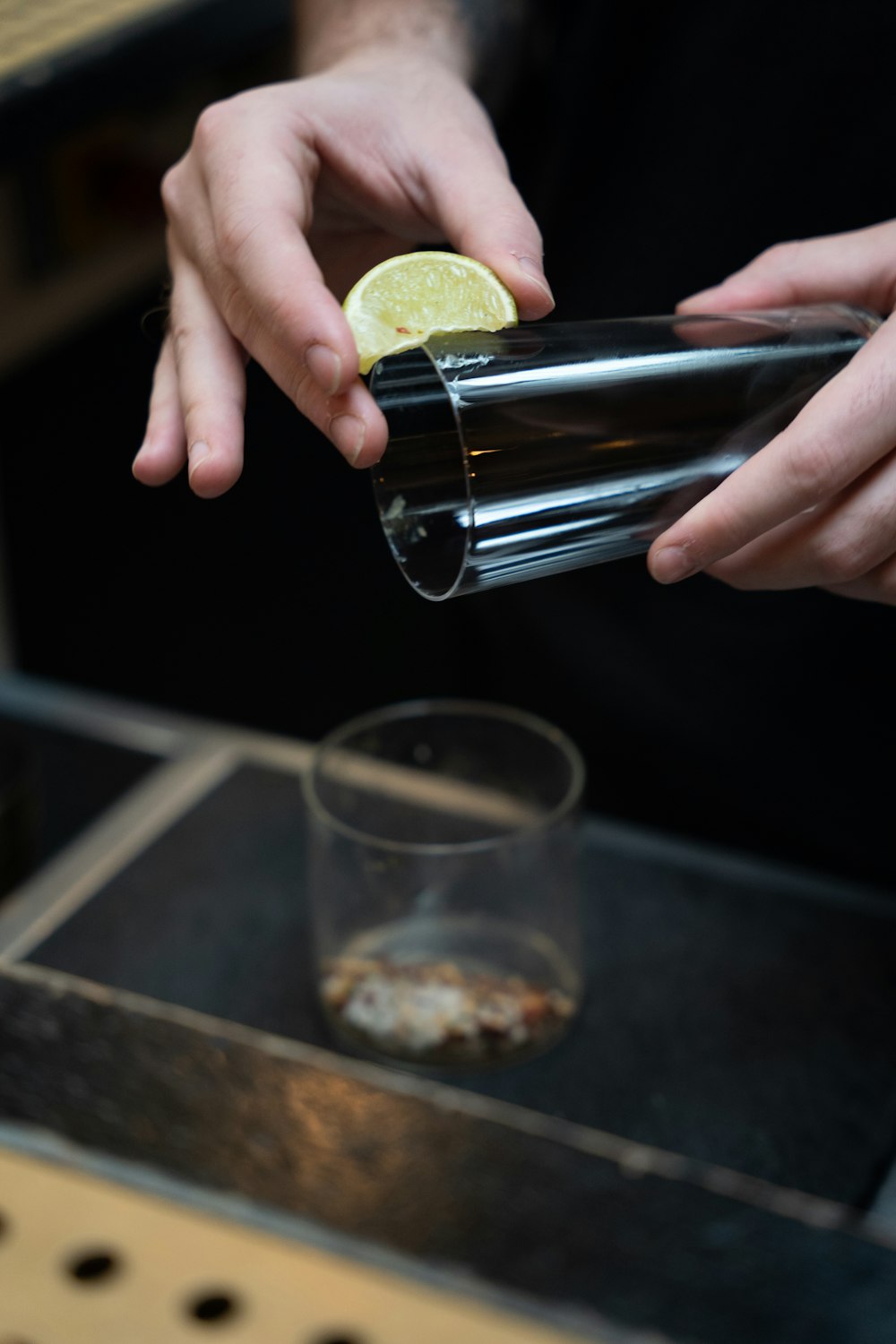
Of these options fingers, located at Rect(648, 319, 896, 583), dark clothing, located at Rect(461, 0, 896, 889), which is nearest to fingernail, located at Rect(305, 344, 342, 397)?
fingers, located at Rect(648, 319, 896, 583)

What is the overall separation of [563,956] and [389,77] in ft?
1.58

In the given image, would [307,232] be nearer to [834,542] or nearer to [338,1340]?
[834,542]

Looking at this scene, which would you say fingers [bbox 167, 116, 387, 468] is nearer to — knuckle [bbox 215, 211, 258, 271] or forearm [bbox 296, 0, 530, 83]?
knuckle [bbox 215, 211, 258, 271]

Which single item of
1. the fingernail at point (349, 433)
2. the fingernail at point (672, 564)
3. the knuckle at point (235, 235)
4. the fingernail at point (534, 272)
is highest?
the knuckle at point (235, 235)

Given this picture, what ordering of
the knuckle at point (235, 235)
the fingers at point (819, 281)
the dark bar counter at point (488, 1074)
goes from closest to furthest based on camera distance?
the dark bar counter at point (488, 1074)
the knuckle at point (235, 235)
the fingers at point (819, 281)

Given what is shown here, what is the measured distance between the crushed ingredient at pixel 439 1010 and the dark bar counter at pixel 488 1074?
1 centimetres

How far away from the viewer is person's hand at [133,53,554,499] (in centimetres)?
53

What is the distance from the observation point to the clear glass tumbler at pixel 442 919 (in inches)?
30.0

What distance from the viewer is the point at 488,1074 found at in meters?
0.77

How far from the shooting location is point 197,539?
2.54 m

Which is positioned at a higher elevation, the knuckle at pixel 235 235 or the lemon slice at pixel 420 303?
the knuckle at pixel 235 235

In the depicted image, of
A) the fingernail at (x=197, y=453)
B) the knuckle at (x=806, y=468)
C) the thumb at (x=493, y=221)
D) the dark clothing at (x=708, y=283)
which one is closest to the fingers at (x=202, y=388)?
the fingernail at (x=197, y=453)

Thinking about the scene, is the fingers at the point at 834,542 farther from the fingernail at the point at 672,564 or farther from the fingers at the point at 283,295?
the fingers at the point at 283,295

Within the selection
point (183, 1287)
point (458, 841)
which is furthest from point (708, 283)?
point (183, 1287)
